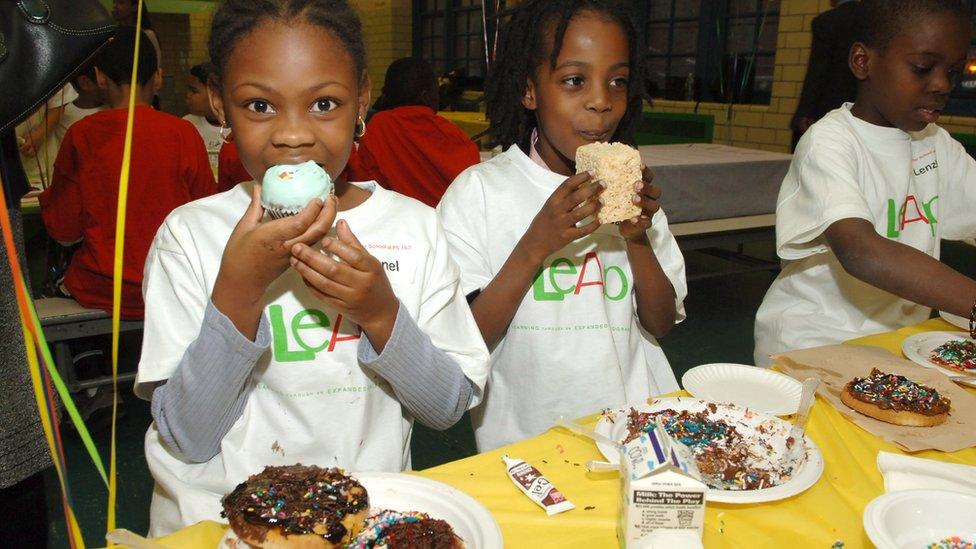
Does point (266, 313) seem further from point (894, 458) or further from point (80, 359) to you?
point (80, 359)

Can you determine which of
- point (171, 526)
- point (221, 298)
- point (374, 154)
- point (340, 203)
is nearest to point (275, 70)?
point (340, 203)

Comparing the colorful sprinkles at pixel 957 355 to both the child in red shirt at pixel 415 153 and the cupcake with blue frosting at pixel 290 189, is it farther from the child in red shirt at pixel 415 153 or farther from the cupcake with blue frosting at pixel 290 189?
the child in red shirt at pixel 415 153

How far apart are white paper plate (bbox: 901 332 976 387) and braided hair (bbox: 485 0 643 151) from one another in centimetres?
90

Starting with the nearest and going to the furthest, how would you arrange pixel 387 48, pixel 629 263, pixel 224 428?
pixel 224 428
pixel 629 263
pixel 387 48

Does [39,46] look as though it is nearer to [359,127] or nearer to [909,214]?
[359,127]

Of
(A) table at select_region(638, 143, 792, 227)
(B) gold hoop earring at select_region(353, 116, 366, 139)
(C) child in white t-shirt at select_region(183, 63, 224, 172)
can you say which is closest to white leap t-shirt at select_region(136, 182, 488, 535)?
(B) gold hoop earring at select_region(353, 116, 366, 139)

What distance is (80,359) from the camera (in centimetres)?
373

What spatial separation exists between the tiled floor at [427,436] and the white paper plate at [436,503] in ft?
6.09

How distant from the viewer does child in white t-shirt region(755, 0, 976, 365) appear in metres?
1.86

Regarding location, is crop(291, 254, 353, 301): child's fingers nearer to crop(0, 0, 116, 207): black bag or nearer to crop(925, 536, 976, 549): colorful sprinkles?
crop(0, 0, 116, 207): black bag

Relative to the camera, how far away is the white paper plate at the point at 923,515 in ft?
3.31

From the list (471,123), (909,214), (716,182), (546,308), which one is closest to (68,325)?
(546,308)

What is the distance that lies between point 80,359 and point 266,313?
2.98 meters

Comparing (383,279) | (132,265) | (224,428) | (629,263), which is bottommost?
(132,265)
